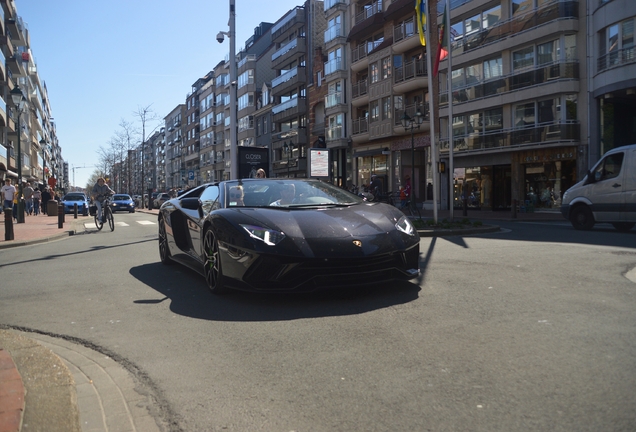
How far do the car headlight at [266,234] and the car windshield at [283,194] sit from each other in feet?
2.73

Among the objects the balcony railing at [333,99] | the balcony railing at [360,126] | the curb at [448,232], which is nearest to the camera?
the curb at [448,232]

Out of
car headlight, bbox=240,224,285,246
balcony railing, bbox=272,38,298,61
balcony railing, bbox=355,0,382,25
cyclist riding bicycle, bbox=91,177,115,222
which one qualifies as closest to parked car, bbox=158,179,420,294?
car headlight, bbox=240,224,285,246

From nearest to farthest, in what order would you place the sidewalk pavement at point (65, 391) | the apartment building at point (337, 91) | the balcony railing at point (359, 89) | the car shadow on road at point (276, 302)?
the sidewalk pavement at point (65, 391) → the car shadow on road at point (276, 302) → the balcony railing at point (359, 89) → the apartment building at point (337, 91)

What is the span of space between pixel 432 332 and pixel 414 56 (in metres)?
34.8

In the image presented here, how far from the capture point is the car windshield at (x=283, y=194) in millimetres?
6223

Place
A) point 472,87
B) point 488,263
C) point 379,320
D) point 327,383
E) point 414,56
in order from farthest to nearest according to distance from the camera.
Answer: point 414,56 → point 472,87 → point 488,263 → point 379,320 → point 327,383

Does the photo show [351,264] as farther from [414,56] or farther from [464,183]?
[414,56]

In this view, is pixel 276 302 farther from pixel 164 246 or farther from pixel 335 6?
pixel 335 6

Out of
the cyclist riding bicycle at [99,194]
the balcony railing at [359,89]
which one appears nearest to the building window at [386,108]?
the balcony railing at [359,89]

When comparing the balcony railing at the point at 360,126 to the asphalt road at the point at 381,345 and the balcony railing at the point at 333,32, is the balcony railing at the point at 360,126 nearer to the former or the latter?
the balcony railing at the point at 333,32

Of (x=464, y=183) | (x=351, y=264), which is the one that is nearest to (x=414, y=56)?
(x=464, y=183)

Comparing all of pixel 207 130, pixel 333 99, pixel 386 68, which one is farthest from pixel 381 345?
pixel 207 130

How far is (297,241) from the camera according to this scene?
512 centimetres

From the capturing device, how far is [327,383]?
125 inches
